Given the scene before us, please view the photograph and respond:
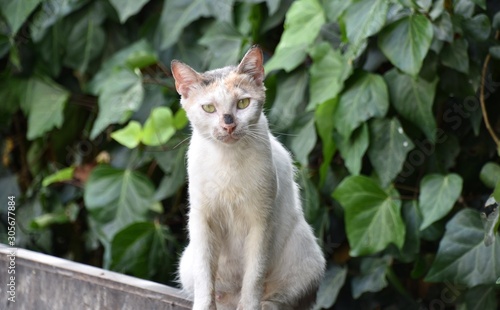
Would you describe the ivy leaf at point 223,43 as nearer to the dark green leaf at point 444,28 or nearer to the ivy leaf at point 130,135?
the ivy leaf at point 130,135

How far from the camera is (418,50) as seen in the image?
8.75 feet

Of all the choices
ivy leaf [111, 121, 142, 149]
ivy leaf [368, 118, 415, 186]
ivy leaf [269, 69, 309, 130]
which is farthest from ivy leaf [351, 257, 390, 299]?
ivy leaf [111, 121, 142, 149]

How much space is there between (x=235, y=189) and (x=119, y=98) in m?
1.41

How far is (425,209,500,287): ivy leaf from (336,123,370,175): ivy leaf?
375 millimetres

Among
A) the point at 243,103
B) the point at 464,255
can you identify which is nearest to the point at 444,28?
the point at 464,255

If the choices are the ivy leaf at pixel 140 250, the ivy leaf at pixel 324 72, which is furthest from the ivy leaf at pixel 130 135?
the ivy leaf at pixel 324 72

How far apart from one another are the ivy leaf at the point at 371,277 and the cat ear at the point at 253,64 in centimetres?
123

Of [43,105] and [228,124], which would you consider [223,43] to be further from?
[228,124]

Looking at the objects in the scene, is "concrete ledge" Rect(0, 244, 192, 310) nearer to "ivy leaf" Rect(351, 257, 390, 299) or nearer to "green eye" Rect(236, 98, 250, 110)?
"green eye" Rect(236, 98, 250, 110)

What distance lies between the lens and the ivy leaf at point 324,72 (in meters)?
2.88

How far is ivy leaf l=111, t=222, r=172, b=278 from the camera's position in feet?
10.4

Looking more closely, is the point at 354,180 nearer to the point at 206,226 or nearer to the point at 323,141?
the point at 323,141

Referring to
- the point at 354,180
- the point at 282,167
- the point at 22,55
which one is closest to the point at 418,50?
the point at 354,180

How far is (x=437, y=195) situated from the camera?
2812mm
